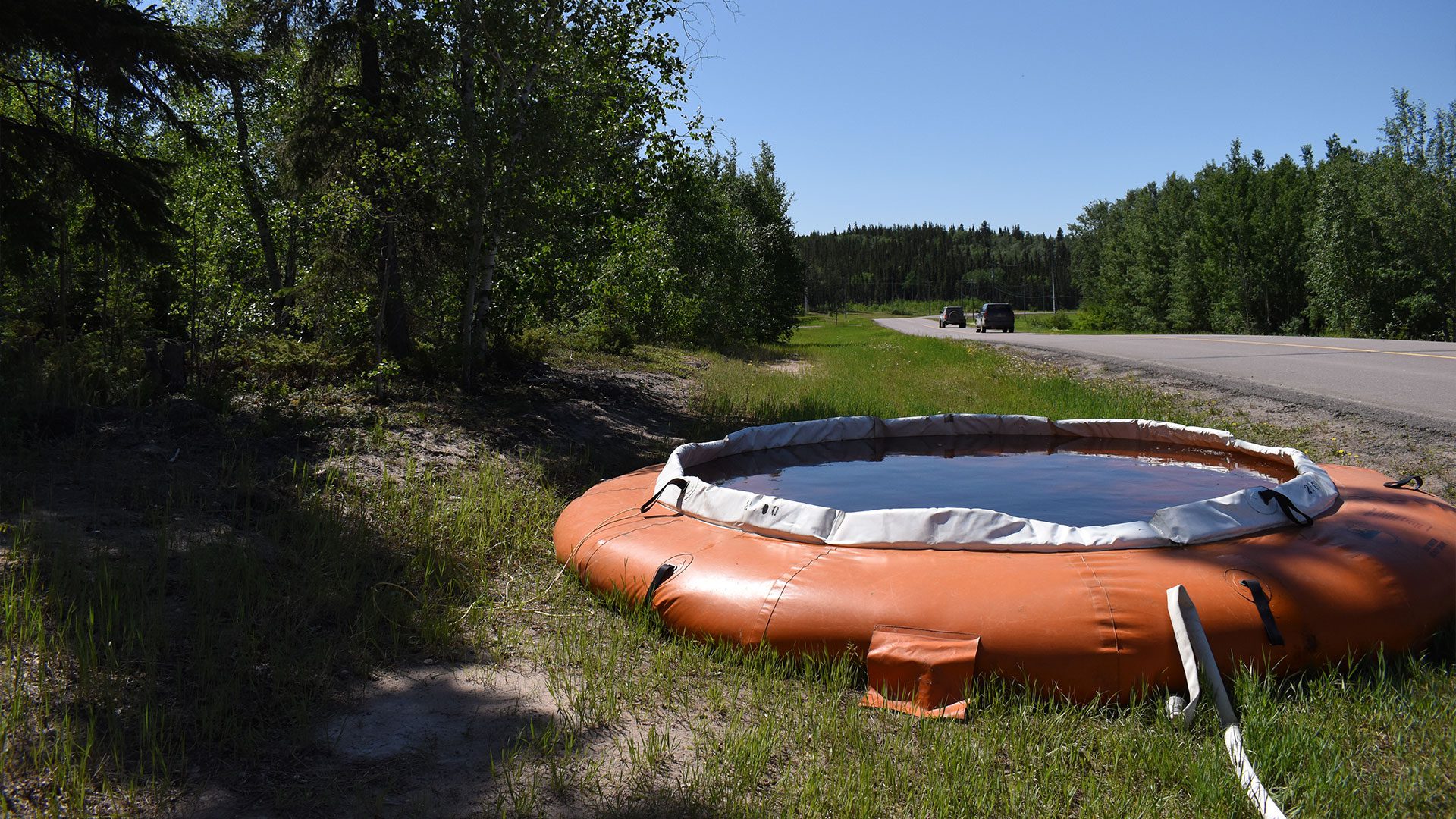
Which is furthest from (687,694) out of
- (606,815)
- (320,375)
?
(320,375)

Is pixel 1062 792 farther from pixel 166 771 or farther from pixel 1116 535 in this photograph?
pixel 166 771

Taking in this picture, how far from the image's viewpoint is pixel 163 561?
4074 mm

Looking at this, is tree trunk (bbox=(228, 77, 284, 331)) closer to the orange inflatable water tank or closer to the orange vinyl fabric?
the orange inflatable water tank

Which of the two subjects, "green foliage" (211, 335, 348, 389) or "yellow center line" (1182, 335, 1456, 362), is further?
"yellow center line" (1182, 335, 1456, 362)

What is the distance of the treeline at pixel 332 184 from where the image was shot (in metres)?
7.05

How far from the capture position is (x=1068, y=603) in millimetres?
3182

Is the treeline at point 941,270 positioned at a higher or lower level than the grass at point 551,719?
higher

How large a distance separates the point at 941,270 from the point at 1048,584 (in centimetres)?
14991

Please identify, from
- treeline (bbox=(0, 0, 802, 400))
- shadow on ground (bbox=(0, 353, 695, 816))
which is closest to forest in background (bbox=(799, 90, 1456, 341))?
treeline (bbox=(0, 0, 802, 400))

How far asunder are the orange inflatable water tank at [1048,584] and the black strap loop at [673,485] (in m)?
0.36

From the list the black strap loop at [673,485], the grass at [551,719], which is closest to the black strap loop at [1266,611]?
the grass at [551,719]

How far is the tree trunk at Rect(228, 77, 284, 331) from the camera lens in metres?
10.2

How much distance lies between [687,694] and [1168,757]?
1.67 metres

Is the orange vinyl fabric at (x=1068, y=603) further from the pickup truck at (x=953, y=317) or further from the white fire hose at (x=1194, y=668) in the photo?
the pickup truck at (x=953, y=317)
